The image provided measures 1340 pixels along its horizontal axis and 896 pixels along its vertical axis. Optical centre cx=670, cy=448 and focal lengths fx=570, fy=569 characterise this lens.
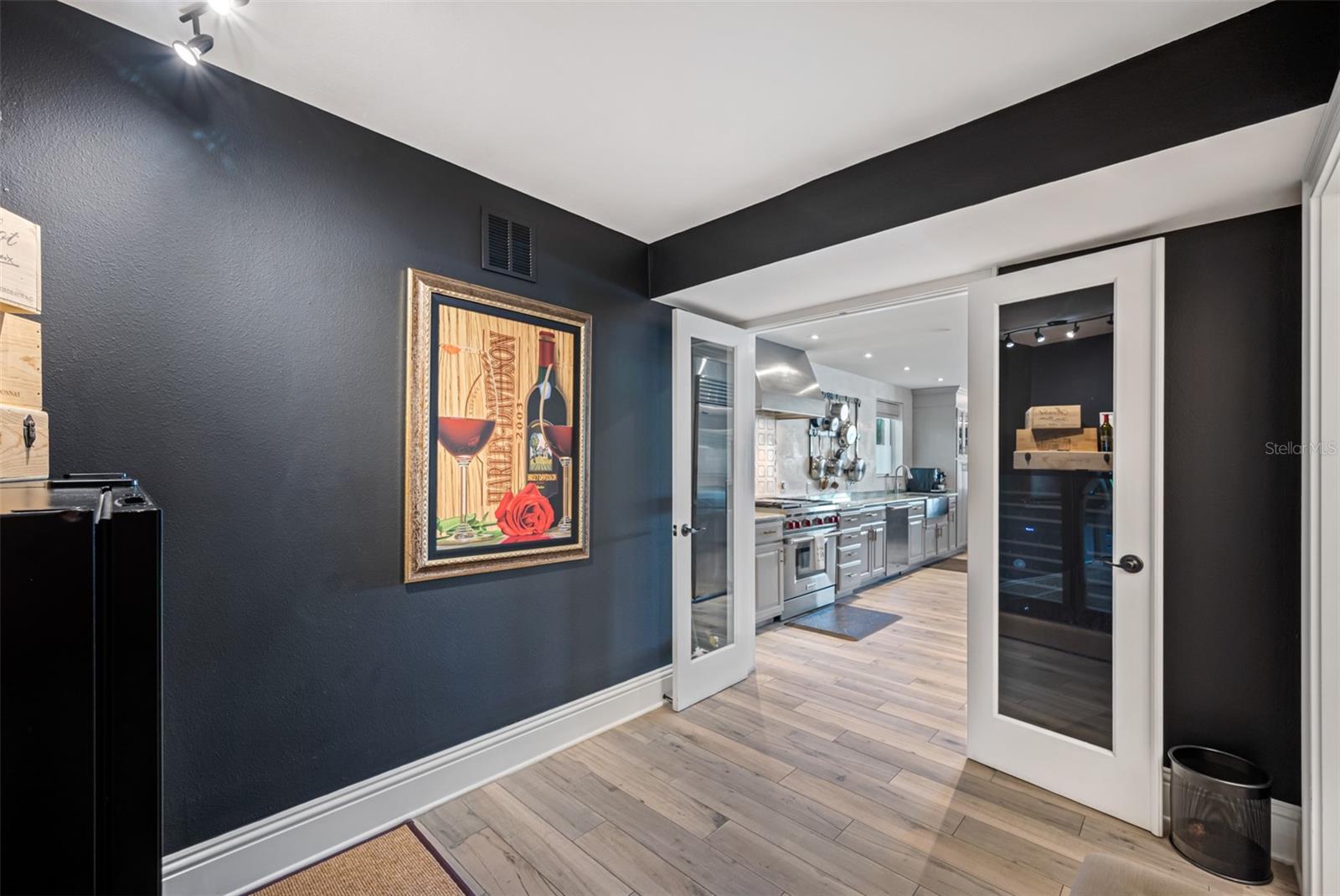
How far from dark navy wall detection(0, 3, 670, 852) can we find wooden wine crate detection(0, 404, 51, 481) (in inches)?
14.6

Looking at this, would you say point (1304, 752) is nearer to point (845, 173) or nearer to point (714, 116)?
point (845, 173)

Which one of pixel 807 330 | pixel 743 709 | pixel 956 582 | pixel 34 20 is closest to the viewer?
pixel 34 20

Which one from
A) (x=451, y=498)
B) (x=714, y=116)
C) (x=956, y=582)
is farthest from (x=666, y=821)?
(x=956, y=582)

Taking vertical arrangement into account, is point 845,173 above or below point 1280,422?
above

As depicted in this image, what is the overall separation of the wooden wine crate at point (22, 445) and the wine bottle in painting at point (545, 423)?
155 centimetres

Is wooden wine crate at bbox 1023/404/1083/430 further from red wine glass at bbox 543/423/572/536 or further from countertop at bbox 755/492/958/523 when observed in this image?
countertop at bbox 755/492/958/523

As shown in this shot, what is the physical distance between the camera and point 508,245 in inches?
102

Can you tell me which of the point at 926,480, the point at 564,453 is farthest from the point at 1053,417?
the point at 926,480

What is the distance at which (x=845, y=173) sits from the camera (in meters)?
2.42

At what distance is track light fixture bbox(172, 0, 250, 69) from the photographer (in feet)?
4.89

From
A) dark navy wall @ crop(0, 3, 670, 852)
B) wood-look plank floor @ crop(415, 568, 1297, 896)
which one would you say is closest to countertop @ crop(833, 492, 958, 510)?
wood-look plank floor @ crop(415, 568, 1297, 896)

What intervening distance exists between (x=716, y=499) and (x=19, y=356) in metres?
2.94

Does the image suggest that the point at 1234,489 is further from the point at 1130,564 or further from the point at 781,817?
the point at 781,817

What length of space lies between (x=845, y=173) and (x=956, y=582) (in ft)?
17.9
